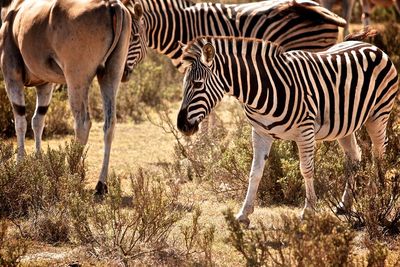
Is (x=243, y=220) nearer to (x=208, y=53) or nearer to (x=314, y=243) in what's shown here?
(x=208, y=53)

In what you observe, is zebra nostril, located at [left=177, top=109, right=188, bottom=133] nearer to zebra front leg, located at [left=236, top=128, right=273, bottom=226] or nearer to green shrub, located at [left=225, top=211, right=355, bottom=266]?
zebra front leg, located at [left=236, top=128, right=273, bottom=226]

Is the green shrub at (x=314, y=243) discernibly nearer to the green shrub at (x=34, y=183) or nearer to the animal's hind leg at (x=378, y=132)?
the green shrub at (x=34, y=183)

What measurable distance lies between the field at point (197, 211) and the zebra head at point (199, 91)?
54cm

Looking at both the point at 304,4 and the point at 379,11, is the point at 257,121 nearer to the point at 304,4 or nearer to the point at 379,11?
the point at 304,4

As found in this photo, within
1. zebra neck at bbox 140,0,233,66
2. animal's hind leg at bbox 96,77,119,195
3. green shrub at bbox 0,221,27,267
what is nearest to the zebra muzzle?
green shrub at bbox 0,221,27,267

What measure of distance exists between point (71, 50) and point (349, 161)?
9.67ft

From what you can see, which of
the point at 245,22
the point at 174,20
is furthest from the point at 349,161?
the point at 174,20

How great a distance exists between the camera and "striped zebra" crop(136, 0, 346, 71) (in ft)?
36.8

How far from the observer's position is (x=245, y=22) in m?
11.4

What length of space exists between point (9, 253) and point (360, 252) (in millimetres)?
2788

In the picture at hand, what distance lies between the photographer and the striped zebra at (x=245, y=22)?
441 inches

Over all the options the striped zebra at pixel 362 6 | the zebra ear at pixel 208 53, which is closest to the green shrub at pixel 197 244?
the zebra ear at pixel 208 53

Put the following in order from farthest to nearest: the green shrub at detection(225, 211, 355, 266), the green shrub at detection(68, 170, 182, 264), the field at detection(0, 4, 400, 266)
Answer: the green shrub at detection(68, 170, 182, 264) < the field at detection(0, 4, 400, 266) < the green shrub at detection(225, 211, 355, 266)

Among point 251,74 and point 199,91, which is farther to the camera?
point 251,74
